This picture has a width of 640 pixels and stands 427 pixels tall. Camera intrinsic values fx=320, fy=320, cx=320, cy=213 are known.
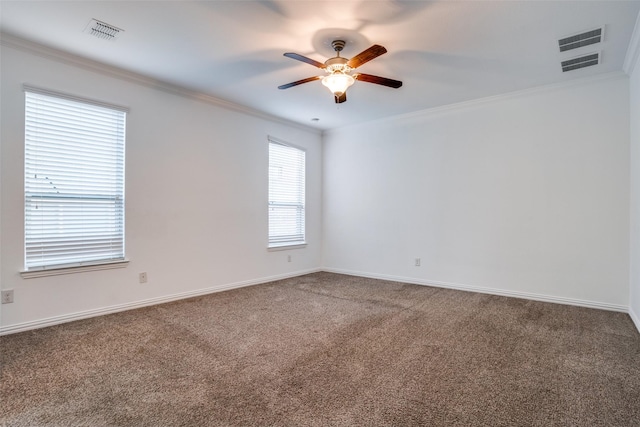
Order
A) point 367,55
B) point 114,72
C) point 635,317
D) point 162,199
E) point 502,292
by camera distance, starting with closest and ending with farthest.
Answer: point 367,55 < point 635,317 < point 114,72 < point 162,199 < point 502,292

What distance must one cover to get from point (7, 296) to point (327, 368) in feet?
9.83

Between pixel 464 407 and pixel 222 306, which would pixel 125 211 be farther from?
pixel 464 407

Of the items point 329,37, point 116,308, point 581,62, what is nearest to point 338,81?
point 329,37

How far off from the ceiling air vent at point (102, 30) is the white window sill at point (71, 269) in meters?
2.25

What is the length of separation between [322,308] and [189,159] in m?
2.59

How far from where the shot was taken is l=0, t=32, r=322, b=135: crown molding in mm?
2971

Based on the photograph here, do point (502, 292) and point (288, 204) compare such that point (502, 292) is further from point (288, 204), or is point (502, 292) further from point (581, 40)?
point (288, 204)

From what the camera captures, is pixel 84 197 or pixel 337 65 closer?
pixel 337 65

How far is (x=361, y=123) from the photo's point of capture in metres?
5.71

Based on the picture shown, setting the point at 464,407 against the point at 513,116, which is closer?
the point at 464,407

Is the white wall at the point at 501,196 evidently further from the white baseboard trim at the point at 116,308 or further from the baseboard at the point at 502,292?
the white baseboard trim at the point at 116,308

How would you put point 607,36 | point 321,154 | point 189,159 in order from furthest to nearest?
1. point 321,154
2. point 189,159
3. point 607,36

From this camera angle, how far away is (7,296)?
2.93 meters

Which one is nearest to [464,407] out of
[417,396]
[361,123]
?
[417,396]
